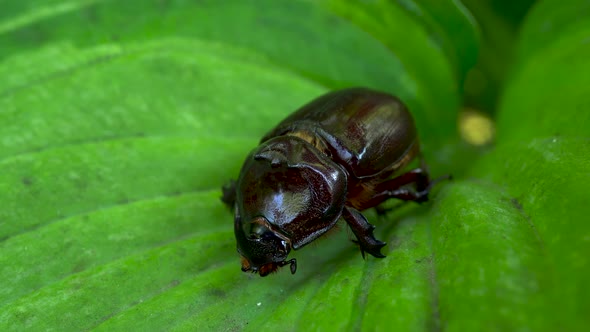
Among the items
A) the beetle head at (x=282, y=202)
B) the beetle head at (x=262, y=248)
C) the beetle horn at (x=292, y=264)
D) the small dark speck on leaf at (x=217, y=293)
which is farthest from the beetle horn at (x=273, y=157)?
the small dark speck on leaf at (x=217, y=293)

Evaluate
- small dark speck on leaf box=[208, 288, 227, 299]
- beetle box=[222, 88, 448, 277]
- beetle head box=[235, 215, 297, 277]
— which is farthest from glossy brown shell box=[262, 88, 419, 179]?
small dark speck on leaf box=[208, 288, 227, 299]

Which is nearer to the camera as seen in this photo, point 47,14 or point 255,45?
point 47,14

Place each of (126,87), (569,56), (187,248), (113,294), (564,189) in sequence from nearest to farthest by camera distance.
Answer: (564,189), (113,294), (187,248), (569,56), (126,87)

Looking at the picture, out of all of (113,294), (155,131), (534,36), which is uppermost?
(534,36)

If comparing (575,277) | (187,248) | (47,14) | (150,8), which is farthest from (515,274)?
(47,14)

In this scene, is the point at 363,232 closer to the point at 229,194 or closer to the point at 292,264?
the point at 292,264

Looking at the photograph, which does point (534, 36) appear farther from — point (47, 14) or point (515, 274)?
point (47, 14)
